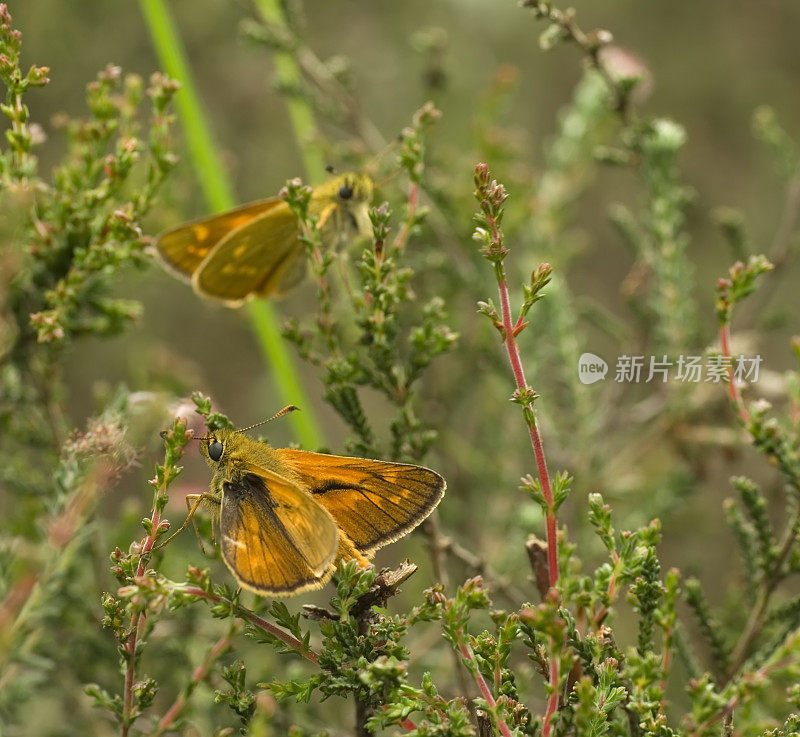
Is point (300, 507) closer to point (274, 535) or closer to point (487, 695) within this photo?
point (274, 535)

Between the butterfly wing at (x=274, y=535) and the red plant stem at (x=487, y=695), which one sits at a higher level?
the butterfly wing at (x=274, y=535)

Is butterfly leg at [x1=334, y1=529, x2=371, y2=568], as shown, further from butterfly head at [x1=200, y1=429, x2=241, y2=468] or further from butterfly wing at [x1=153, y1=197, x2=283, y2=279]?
butterfly wing at [x1=153, y1=197, x2=283, y2=279]

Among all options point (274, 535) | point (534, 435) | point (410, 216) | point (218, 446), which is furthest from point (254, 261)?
point (534, 435)

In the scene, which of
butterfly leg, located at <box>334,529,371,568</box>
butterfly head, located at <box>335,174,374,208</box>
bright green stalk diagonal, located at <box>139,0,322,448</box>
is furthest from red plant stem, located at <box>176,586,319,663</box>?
butterfly head, located at <box>335,174,374,208</box>

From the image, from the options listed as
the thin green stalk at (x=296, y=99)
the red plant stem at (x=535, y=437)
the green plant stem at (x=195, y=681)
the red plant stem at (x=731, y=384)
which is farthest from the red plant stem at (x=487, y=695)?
the thin green stalk at (x=296, y=99)

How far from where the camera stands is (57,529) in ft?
4.00

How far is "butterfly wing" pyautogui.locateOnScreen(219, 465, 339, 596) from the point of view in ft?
3.99

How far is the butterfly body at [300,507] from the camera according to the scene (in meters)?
1.24

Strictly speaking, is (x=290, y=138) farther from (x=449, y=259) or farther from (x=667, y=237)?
(x=667, y=237)

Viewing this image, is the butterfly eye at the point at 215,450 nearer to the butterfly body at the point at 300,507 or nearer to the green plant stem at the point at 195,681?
the butterfly body at the point at 300,507

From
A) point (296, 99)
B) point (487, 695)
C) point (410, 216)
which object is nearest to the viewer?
point (487, 695)

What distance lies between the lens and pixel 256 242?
5.89 feet

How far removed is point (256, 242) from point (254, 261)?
0.06 meters

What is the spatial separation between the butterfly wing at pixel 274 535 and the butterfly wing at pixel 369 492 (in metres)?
0.06
